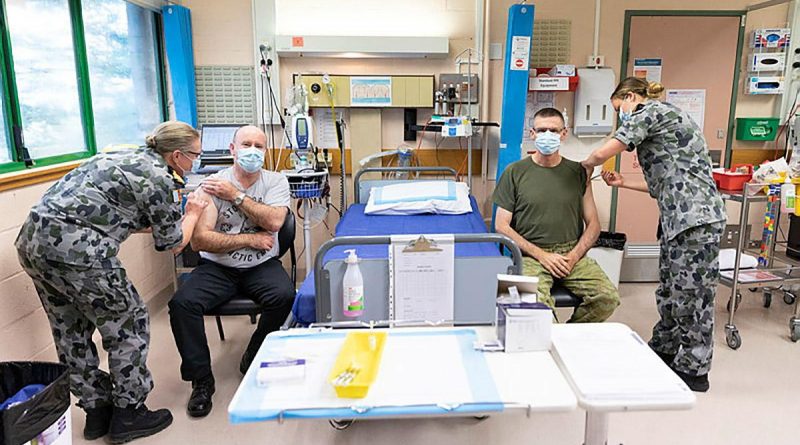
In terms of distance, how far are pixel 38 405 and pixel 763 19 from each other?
199 inches

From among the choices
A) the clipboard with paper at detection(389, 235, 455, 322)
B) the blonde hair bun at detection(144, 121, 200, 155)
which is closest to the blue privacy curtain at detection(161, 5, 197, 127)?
the blonde hair bun at detection(144, 121, 200, 155)

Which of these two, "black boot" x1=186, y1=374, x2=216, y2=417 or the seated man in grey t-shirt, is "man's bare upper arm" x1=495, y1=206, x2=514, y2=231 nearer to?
the seated man in grey t-shirt

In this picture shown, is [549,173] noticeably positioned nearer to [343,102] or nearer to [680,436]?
[680,436]

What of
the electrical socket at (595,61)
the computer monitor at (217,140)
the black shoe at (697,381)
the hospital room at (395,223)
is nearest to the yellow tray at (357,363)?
the hospital room at (395,223)

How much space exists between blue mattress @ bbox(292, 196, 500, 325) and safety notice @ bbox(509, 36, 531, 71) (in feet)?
3.14

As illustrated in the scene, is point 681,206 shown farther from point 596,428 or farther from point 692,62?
point 692,62

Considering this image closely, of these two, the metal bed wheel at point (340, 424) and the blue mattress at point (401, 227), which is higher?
the blue mattress at point (401, 227)

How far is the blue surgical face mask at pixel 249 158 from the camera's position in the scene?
2.67 meters

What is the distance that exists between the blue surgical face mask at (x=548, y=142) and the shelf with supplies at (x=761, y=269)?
3.89 ft

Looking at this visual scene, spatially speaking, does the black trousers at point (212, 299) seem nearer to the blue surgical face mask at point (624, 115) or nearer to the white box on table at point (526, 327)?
the white box on table at point (526, 327)

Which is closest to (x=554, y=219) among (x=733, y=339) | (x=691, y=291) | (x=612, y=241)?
(x=691, y=291)

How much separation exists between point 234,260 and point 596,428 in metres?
1.86

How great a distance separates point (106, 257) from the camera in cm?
206

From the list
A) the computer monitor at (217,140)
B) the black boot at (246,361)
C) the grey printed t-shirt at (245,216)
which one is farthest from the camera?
the computer monitor at (217,140)
